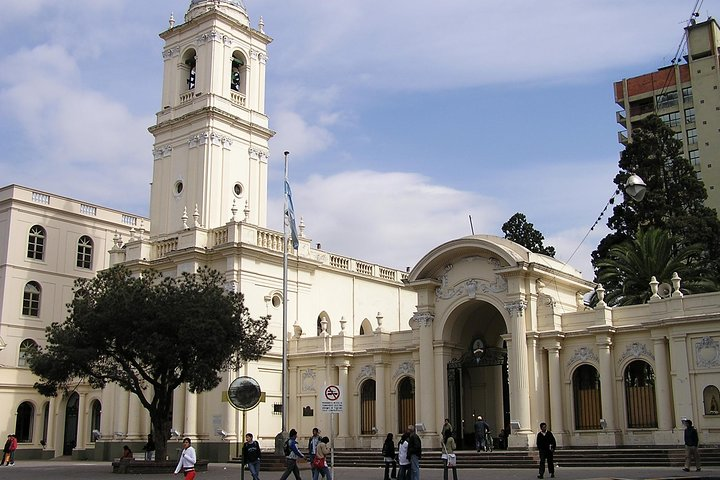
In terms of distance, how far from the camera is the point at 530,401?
32.4m

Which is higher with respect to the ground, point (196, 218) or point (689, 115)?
point (689, 115)

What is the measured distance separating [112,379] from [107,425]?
1374 cm

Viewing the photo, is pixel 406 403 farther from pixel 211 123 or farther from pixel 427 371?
pixel 211 123

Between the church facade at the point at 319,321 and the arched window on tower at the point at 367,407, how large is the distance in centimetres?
9

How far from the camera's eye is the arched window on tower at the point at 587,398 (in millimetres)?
31922

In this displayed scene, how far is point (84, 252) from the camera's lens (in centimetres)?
5494

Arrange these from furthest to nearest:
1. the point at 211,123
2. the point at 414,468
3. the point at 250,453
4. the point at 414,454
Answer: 1. the point at 211,123
2. the point at 250,453
3. the point at 414,454
4. the point at 414,468

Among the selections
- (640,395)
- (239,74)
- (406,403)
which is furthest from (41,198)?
(640,395)

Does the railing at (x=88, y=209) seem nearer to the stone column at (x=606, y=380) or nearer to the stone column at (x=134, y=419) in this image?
the stone column at (x=134, y=419)

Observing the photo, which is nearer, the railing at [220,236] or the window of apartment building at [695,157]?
the railing at [220,236]

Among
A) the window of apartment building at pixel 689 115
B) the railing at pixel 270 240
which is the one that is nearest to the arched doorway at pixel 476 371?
the railing at pixel 270 240

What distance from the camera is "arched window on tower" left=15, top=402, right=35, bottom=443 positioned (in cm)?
4812

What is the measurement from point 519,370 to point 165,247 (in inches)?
789

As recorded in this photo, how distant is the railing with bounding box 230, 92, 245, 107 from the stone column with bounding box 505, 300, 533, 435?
21077mm
